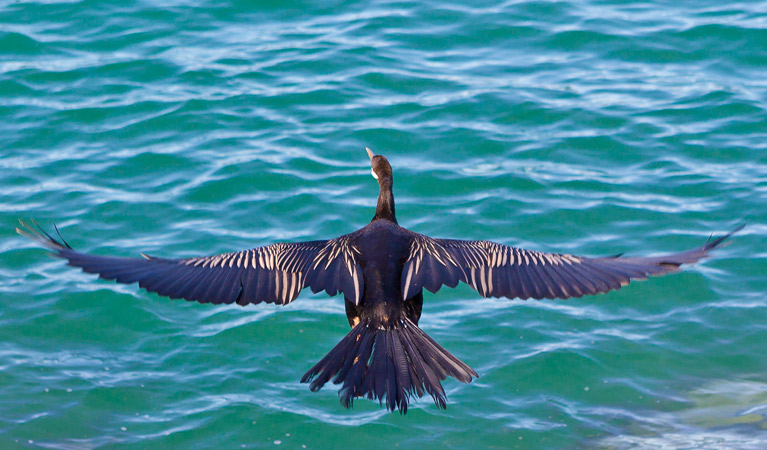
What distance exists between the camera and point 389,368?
18.9 ft

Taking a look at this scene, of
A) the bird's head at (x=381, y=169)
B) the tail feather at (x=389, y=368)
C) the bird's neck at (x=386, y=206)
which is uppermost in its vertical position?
the bird's head at (x=381, y=169)

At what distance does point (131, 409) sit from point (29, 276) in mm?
2074

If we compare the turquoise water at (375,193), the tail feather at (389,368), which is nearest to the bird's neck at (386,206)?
the tail feather at (389,368)

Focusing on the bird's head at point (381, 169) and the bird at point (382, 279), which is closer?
the bird at point (382, 279)

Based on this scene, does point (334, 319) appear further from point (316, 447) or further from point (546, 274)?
point (546, 274)

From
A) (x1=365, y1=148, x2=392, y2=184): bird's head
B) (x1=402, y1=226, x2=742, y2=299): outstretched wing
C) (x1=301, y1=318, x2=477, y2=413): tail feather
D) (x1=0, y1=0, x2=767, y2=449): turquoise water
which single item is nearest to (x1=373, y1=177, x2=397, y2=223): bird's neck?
(x1=365, y1=148, x2=392, y2=184): bird's head

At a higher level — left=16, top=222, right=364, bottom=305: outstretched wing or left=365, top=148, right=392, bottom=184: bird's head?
left=365, top=148, right=392, bottom=184: bird's head

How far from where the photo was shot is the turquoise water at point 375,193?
26.3 ft

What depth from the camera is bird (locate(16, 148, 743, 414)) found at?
576 cm

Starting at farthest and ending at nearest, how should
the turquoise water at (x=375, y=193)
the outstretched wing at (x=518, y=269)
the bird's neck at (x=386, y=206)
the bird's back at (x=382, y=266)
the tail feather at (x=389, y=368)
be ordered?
the turquoise water at (x=375, y=193) < the bird's neck at (x=386, y=206) < the bird's back at (x=382, y=266) < the outstretched wing at (x=518, y=269) < the tail feather at (x=389, y=368)

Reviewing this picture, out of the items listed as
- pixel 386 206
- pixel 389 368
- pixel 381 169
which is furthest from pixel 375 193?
pixel 389 368

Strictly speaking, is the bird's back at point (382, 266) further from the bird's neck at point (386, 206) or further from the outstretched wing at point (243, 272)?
the bird's neck at point (386, 206)

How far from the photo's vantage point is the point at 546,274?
6.27 meters

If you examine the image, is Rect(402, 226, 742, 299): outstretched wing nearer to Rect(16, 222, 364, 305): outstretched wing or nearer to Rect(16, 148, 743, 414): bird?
Rect(16, 148, 743, 414): bird
